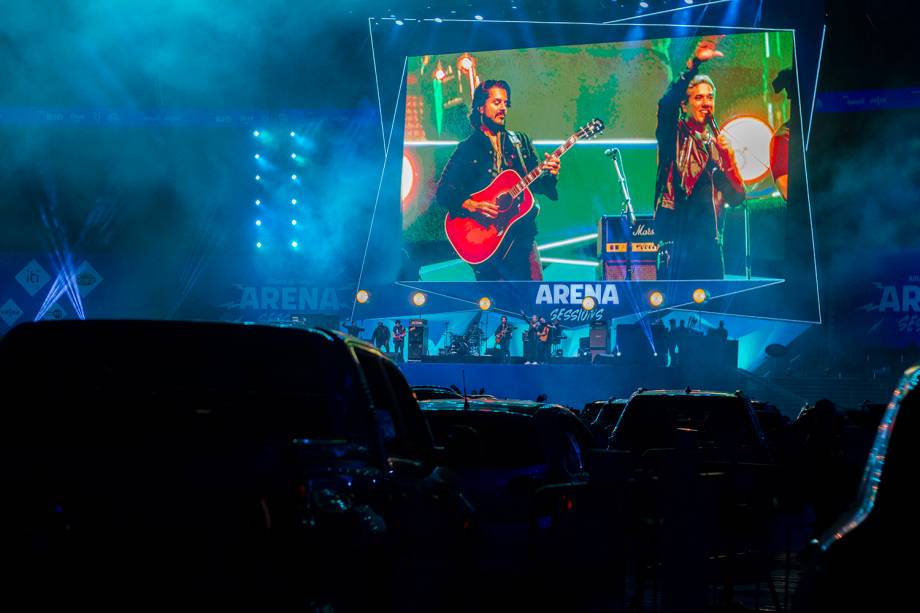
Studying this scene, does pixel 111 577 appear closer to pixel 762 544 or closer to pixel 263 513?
pixel 263 513

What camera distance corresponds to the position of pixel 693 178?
84.1ft

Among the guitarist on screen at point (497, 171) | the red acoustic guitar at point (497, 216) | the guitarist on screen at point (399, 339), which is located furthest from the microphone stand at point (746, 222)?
the guitarist on screen at point (399, 339)

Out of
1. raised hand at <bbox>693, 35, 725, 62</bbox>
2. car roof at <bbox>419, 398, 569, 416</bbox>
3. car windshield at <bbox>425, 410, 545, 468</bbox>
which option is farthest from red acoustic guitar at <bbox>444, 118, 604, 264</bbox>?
car windshield at <bbox>425, 410, 545, 468</bbox>

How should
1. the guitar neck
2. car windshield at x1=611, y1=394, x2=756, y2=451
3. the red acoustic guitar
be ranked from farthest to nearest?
1. the red acoustic guitar
2. the guitar neck
3. car windshield at x1=611, y1=394, x2=756, y2=451

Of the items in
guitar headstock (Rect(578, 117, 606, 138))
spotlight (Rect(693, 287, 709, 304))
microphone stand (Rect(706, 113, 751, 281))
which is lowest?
spotlight (Rect(693, 287, 709, 304))

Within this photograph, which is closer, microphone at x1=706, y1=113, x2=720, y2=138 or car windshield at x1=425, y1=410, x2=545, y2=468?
car windshield at x1=425, y1=410, x2=545, y2=468

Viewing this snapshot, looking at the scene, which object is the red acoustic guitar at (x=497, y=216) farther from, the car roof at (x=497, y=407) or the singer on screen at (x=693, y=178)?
the car roof at (x=497, y=407)

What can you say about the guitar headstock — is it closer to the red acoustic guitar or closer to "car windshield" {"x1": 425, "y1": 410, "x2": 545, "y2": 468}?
the red acoustic guitar

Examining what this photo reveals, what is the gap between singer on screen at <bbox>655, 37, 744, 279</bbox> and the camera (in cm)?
2548

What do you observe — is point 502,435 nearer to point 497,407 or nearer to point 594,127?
point 497,407

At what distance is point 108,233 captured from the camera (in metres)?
33.6

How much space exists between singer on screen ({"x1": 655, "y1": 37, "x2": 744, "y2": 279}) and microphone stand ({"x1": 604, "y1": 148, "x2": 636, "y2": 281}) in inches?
23.8

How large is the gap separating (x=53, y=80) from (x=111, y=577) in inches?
1125

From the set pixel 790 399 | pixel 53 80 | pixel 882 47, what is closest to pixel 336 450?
pixel 790 399
